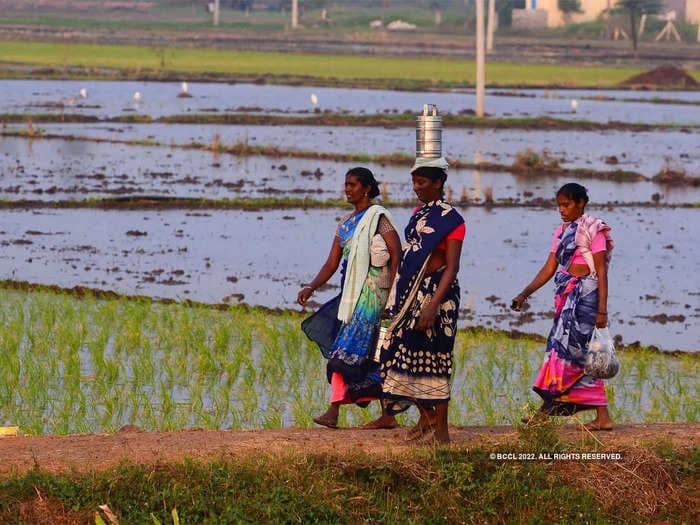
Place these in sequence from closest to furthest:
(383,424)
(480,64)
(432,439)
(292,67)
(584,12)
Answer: (432,439)
(383,424)
(480,64)
(292,67)
(584,12)

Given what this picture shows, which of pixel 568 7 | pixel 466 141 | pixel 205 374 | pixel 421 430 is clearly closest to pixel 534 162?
pixel 466 141

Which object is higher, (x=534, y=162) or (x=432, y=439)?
(x=534, y=162)

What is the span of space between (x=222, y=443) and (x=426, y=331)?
1.14 metres

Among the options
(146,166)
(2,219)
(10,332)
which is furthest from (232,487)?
(146,166)

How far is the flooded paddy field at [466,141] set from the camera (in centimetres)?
2659

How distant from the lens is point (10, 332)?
10688mm

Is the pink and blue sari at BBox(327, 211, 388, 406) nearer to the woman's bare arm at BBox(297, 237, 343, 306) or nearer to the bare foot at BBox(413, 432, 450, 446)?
the woman's bare arm at BBox(297, 237, 343, 306)

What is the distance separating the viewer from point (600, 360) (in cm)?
680

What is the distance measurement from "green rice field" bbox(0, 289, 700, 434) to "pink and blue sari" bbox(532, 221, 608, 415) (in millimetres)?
1149

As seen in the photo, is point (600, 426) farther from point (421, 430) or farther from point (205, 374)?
point (205, 374)

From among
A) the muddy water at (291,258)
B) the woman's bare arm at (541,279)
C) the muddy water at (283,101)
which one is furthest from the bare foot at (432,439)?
the muddy water at (283,101)

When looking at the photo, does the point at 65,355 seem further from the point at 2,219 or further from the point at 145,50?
the point at 145,50

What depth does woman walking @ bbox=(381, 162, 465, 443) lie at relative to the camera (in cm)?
636

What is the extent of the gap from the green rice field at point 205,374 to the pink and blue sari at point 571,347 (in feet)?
3.77
